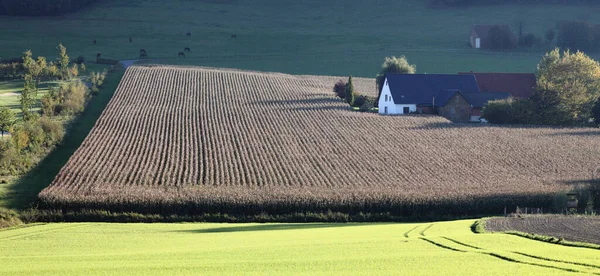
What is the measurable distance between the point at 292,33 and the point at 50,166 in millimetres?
68457

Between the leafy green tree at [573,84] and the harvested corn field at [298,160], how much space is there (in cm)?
485

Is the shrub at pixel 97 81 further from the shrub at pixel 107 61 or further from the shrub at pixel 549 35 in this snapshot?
the shrub at pixel 549 35

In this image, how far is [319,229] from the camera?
24.9 m

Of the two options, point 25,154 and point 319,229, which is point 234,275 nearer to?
point 319,229

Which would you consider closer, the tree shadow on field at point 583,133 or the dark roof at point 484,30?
the tree shadow on field at point 583,133

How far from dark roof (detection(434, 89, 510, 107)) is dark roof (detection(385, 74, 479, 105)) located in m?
0.70

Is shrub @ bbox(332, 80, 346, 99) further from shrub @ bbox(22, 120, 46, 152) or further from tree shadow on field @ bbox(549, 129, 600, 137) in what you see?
shrub @ bbox(22, 120, 46, 152)

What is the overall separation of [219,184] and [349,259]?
669 inches

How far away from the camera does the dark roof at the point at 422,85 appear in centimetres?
6172

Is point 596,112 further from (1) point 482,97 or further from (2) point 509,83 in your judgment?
(2) point 509,83

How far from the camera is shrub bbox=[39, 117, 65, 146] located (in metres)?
43.1

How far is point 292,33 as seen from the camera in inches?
4092

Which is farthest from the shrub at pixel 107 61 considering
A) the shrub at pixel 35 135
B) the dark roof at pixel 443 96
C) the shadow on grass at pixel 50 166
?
the shrub at pixel 35 135

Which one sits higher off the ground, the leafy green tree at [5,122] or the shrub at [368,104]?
the leafy green tree at [5,122]
